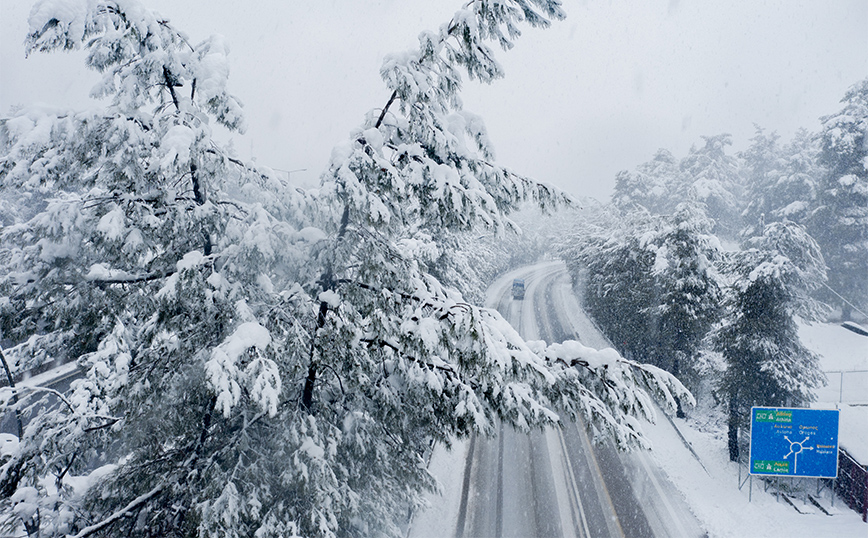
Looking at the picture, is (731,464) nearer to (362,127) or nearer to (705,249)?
(705,249)

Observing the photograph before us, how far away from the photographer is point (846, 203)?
28.4 metres

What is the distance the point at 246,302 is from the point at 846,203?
3718 cm

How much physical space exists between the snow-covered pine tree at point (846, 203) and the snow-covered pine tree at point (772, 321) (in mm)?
16236

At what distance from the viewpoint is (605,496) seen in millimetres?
15906

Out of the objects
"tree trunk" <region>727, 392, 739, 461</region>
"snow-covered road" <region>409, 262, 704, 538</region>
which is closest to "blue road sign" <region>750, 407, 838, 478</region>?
"tree trunk" <region>727, 392, 739, 461</region>

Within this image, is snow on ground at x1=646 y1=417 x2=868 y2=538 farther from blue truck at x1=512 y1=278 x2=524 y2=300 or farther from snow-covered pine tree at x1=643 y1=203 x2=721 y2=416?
blue truck at x1=512 y1=278 x2=524 y2=300

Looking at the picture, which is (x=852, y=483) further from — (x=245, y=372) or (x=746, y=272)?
(x=245, y=372)

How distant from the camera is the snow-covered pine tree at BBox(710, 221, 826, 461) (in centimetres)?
1608

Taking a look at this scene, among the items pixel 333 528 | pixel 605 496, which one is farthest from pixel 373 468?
pixel 605 496

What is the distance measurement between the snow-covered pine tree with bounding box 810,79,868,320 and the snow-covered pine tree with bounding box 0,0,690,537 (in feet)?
110

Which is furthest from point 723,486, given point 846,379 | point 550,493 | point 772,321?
point 846,379

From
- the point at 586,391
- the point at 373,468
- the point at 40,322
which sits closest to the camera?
the point at 40,322

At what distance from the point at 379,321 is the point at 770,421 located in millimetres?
Answer: 15666

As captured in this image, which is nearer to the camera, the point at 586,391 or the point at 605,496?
the point at 586,391
